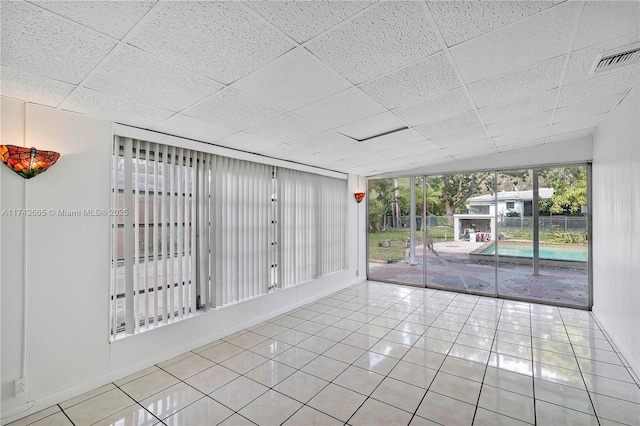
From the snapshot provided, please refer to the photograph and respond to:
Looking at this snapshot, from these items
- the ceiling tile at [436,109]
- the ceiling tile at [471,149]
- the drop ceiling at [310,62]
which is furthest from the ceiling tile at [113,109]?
the ceiling tile at [471,149]

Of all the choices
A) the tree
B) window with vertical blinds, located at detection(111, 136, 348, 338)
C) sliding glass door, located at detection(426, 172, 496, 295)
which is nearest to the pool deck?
sliding glass door, located at detection(426, 172, 496, 295)

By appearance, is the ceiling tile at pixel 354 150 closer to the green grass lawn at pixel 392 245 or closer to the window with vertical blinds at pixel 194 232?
the window with vertical blinds at pixel 194 232

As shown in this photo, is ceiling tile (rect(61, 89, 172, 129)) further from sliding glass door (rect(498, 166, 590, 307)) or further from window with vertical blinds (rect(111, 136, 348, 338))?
sliding glass door (rect(498, 166, 590, 307))

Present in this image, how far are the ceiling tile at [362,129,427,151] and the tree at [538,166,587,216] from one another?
112 inches

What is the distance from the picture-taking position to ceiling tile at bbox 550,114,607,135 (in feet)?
12.0

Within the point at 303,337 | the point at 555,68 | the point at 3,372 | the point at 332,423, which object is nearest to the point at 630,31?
the point at 555,68

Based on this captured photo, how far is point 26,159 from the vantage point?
219 centimetres

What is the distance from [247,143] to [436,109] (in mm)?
2243

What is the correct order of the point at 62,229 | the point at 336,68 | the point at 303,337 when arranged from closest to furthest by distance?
the point at 336,68
the point at 62,229
the point at 303,337

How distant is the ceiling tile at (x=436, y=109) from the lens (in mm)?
2648

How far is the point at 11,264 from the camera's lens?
7.27 ft

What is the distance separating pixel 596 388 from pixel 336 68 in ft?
12.0

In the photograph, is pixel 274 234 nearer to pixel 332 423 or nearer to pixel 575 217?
pixel 332 423

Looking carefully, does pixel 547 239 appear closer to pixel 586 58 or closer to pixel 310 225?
pixel 586 58
